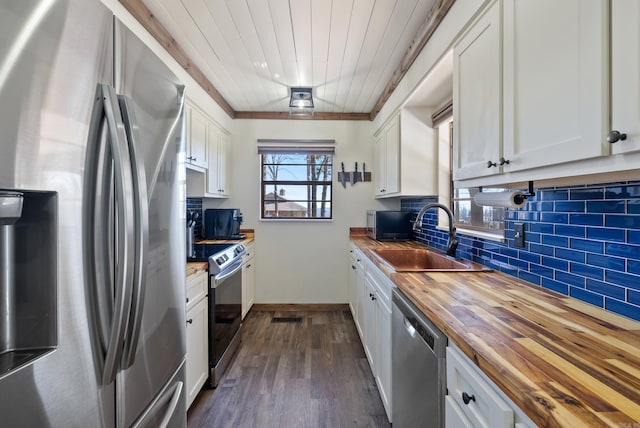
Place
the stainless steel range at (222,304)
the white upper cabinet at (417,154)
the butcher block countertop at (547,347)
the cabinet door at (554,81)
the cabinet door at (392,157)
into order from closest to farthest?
the butcher block countertop at (547,347), the cabinet door at (554,81), the stainless steel range at (222,304), the white upper cabinet at (417,154), the cabinet door at (392,157)

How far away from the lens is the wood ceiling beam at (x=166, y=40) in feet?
5.49

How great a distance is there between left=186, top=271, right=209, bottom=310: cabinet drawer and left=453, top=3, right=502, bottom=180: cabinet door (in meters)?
1.61

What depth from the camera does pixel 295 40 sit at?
2078 millimetres

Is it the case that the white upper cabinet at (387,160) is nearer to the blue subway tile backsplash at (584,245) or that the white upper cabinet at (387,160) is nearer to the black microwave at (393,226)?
the black microwave at (393,226)

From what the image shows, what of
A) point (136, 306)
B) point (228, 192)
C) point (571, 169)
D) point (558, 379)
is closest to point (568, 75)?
point (571, 169)

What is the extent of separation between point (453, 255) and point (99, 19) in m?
2.07

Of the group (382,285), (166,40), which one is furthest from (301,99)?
(382,285)

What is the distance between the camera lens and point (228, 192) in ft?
11.8

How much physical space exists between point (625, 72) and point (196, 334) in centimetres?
218

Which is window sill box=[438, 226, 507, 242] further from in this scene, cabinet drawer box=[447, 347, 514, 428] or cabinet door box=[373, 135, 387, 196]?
cabinet door box=[373, 135, 387, 196]

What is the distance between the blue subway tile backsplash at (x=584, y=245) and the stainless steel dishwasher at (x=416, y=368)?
1.99ft

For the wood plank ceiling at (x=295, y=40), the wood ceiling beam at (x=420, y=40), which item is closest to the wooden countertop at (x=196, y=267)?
the wood plank ceiling at (x=295, y=40)

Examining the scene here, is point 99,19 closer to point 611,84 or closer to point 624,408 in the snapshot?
point 611,84

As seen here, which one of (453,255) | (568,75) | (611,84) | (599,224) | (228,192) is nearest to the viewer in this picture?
(611,84)
